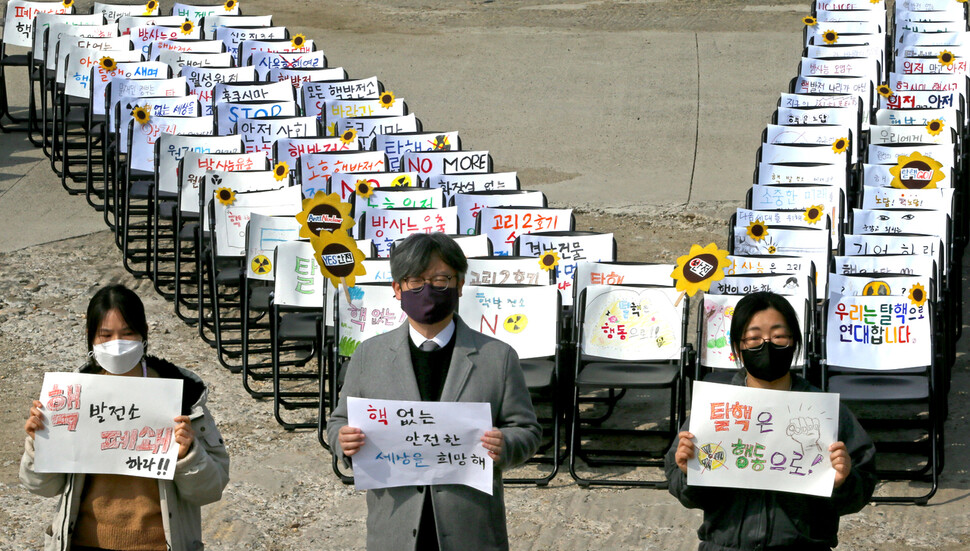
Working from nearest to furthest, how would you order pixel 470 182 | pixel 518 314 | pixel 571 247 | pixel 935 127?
1. pixel 518 314
2. pixel 571 247
3. pixel 470 182
4. pixel 935 127

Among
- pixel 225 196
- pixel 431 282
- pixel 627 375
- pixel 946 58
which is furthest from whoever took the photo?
pixel 946 58

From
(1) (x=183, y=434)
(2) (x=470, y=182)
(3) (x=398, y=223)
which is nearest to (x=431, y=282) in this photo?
(1) (x=183, y=434)

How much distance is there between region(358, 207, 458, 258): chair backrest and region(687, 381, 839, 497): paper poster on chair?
537 centimetres

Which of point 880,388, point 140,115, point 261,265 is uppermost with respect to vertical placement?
point 140,115

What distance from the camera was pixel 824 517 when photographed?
4.27 metres

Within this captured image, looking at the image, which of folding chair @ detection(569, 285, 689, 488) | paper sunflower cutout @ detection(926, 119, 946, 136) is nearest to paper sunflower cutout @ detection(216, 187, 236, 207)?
folding chair @ detection(569, 285, 689, 488)

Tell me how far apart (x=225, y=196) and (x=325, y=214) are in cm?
104

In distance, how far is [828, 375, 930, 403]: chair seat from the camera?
755cm

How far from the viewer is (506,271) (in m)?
8.48

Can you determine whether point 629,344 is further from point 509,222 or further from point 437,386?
point 437,386

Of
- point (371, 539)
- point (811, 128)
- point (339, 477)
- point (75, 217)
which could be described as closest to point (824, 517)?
point (371, 539)

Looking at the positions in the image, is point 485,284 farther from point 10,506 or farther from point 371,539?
point 371,539

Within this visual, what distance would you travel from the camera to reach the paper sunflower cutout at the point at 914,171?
10.5m

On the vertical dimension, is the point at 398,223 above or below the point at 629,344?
above
